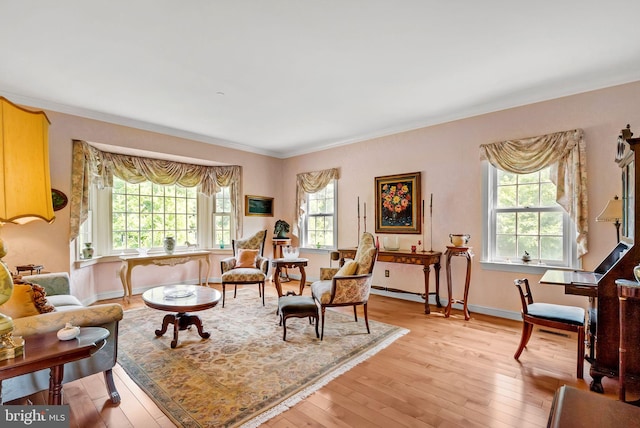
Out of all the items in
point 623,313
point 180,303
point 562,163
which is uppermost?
point 562,163

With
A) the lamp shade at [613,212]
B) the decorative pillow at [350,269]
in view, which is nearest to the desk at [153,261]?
the decorative pillow at [350,269]

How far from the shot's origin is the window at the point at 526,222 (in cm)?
357

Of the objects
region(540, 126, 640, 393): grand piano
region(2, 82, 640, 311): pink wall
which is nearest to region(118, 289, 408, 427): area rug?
region(2, 82, 640, 311): pink wall

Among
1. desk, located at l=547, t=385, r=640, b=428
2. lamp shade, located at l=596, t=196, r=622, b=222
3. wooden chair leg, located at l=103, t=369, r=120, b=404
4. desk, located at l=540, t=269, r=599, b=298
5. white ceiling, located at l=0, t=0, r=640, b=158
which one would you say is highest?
white ceiling, located at l=0, t=0, r=640, b=158

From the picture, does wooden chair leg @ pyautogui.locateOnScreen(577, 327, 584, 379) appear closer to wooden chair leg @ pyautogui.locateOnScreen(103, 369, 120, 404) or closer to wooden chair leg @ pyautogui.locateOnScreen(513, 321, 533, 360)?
wooden chair leg @ pyautogui.locateOnScreen(513, 321, 533, 360)

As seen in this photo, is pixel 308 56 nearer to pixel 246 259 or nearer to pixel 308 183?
pixel 246 259

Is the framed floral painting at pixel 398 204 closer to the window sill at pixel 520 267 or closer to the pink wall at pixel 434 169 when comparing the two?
the pink wall at pixel 434 169

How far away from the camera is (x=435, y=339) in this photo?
10.4 feet

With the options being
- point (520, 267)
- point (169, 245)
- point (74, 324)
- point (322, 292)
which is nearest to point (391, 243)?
point (520, 267)

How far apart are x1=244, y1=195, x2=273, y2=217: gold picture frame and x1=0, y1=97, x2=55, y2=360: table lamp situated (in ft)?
16.0

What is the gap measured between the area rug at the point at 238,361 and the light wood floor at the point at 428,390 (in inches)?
4.8

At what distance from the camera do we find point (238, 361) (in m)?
2.65

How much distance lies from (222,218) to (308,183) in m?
1.89

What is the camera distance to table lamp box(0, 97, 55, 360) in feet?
3.56
